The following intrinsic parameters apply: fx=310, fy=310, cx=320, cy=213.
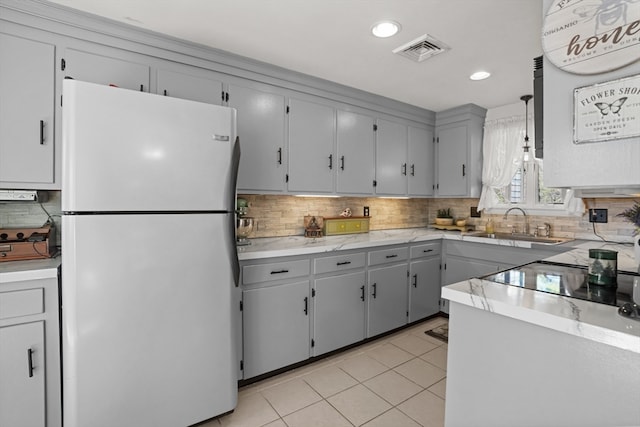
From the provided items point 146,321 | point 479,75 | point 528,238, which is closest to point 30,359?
point 146,321

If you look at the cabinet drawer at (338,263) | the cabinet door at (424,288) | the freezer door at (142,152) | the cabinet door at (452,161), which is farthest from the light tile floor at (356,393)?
the cabinet door at (452,161)

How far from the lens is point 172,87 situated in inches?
83.7

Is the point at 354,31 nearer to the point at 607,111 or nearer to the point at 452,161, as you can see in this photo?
the point at 607,111

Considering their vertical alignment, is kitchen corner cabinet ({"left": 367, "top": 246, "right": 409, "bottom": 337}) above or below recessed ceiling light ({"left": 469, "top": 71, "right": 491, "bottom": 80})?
below

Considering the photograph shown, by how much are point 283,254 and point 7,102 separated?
1.78 meters

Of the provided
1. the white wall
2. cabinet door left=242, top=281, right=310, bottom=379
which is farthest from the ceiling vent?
cabinet door left=242, top=281, right=310, bottom=379

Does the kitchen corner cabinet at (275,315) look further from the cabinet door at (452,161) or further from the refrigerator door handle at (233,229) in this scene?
the cabinet door at (452,161)

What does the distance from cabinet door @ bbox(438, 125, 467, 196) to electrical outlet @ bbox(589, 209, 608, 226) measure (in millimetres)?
1152

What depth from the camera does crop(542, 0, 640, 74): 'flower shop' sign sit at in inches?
36.3

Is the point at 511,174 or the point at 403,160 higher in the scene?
the point at 403,160

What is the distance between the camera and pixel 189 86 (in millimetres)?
2184

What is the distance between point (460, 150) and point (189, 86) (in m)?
3.03

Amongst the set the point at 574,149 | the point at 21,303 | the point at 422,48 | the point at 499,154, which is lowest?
the point at 21,303

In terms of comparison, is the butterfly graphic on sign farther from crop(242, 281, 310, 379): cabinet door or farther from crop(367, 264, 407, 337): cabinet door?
crop(367, 264, 407, 337): cabinet door
